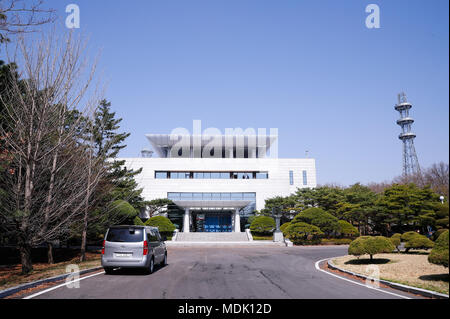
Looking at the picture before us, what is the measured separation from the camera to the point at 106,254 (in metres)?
10.5

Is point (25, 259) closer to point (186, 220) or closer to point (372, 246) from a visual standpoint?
point (372, 246)

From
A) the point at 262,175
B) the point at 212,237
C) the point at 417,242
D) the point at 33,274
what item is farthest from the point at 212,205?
the point at 33,274

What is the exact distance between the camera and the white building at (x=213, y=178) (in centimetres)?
→ 4497

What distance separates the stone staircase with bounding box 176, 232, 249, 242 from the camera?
36.9 metres

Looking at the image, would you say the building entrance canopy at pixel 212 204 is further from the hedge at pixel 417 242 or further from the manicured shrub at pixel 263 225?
the hedge at pixel 417 242

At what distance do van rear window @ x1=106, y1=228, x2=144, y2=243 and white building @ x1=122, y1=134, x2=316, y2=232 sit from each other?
30.7m

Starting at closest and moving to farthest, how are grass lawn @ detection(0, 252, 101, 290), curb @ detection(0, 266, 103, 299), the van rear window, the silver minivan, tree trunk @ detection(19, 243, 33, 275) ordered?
curb @ detection(0, 266, 103, 299)
grass lawn @ detection(0, 252, 101, 290)
the silver minivan
the van rear window
tree trunk @ detection(19, 243, 33, 275)

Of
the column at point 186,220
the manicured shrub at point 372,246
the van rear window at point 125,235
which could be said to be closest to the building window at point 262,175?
the column at point 186,220

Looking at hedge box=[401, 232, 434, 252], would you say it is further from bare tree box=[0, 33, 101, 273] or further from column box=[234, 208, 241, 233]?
column box=[234, 208, 241, 233]

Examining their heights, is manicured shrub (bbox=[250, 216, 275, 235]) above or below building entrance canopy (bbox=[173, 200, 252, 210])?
below

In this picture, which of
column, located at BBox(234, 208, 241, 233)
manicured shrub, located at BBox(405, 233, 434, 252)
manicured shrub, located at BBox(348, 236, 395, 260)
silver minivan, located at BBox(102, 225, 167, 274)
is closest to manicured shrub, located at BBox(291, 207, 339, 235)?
column, located at BBox(234, 208, 241, 233)

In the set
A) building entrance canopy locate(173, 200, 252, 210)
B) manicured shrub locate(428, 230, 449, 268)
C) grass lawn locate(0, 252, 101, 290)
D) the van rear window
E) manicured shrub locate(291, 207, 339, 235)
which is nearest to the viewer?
manicured shrub locate(428, 230, 449, 268)

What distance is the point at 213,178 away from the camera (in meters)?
46.9
